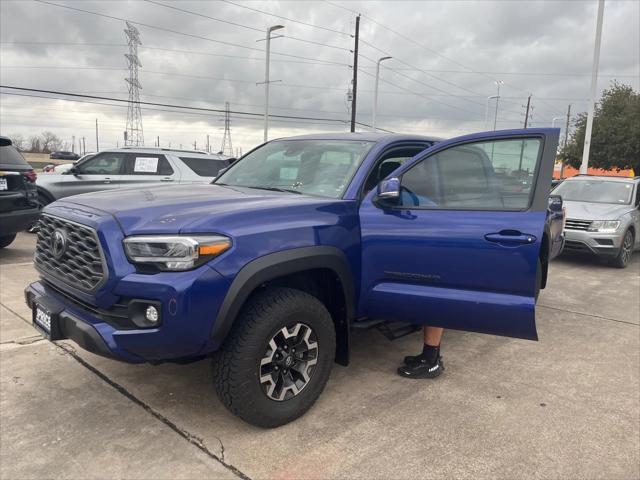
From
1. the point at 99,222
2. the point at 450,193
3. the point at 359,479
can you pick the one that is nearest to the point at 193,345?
the point at 99,222

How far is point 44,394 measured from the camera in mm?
3305

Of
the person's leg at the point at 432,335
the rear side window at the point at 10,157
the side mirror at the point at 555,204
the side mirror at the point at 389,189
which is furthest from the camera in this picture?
the rear side window at the point at 10,157

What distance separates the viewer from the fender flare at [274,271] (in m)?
2.55

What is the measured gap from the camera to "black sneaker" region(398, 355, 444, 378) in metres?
3.70

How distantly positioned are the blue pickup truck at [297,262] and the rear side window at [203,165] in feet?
22.8

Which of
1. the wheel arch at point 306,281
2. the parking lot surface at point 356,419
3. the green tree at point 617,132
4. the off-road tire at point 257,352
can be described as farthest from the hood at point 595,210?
the green tree at point 617,132

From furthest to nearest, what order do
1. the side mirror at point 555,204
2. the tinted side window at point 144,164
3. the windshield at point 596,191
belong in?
the tinted side window at point 144,164 → the windshield at point 596,191 → the side mirror at point 555,204

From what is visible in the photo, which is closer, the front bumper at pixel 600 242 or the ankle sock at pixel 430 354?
the ankle sock at pixel 430 354

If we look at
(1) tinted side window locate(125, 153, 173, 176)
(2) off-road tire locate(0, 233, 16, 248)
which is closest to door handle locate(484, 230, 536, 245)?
(2) off-road tire locate(0, 233, 16, 248)

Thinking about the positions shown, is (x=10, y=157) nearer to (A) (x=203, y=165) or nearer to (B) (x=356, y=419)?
(A) (x=203, y=165)

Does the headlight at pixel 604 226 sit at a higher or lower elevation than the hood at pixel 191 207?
lower

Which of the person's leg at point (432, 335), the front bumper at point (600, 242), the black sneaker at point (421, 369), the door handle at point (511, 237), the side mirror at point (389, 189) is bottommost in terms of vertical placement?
the black sneaker at point (421, 369)

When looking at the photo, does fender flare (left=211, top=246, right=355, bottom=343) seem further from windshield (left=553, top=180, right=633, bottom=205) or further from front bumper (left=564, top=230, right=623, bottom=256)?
windshield (left=553, top=180, right=633, bottom=205)

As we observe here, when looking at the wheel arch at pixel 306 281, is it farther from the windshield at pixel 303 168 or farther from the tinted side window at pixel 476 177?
the tinted side window at pixel 476 177
